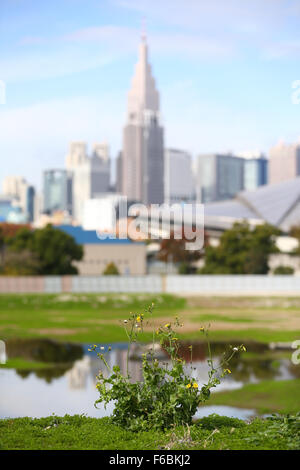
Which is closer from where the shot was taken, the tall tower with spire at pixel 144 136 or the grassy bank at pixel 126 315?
the grassy bank at pixel 126 315

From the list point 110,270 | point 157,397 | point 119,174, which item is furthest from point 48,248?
point 119,174

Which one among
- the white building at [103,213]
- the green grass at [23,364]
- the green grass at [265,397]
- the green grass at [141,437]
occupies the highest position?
the white building at [103,213]

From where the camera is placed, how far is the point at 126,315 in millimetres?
23531

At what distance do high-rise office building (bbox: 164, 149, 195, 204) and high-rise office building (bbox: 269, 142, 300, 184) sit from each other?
11.6 meters

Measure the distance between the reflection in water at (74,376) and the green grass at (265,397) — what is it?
30 centimetres

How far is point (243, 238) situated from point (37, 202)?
7743 centimetres

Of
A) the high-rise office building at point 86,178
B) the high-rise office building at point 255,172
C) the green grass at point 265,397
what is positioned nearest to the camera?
the green grass at point 265,397

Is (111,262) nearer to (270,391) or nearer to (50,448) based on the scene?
(270,391)

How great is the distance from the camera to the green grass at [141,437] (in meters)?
4.44

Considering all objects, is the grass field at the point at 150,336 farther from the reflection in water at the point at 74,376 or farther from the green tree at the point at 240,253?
the green tree at the point at 240,253

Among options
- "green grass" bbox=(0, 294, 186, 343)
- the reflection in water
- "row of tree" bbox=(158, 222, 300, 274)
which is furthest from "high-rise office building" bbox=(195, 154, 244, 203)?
the reflection in water

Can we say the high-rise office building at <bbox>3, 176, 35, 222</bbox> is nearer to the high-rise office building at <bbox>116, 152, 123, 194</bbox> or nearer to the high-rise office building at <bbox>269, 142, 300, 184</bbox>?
the high-rise office building at <bbox>116, 152, 123, 194</bbox>

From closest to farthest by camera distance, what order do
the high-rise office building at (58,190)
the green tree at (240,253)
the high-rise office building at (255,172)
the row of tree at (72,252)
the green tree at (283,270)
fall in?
1. the row of tree at (72,252)
2. the green tree at (240,253)
3. the green tree at (283,270)
4. the high-rise office building at (255,172)
5. the high-rise office building at (58,190)

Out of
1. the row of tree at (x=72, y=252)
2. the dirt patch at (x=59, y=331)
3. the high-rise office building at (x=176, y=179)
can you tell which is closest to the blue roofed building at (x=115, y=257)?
the row of tree at (x=72, y=252)
